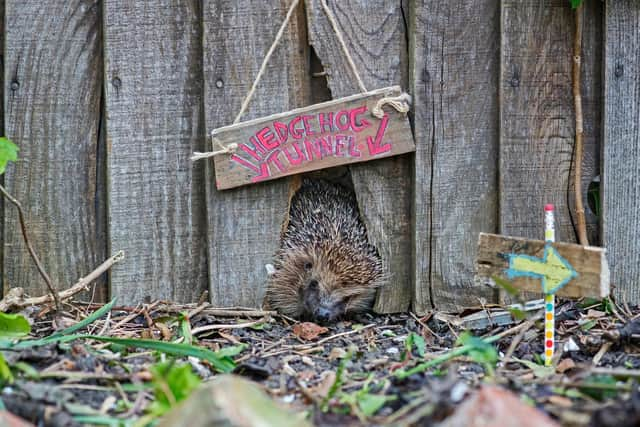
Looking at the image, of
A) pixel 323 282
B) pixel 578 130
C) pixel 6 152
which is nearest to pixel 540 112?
pixel 578 130

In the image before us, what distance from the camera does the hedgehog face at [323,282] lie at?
14.5ft

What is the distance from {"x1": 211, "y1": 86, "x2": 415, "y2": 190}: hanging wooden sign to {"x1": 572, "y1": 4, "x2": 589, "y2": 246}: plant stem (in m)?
0.87

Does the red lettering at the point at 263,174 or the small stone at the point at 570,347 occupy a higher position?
the red lettering at the point at 263,174

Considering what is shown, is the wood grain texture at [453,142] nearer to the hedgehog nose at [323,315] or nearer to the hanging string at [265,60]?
the hedgehog nose at [323,315]

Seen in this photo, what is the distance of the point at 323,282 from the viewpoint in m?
4.59

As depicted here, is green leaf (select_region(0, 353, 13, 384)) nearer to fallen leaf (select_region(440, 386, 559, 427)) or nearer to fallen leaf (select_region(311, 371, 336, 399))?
fallen leaf (select_region(311, 371, 336, 399))

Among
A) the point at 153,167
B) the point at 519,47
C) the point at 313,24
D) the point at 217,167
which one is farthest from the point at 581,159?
the point at 153,167

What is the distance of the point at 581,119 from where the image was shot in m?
4.08

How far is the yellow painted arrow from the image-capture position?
3.19 metres

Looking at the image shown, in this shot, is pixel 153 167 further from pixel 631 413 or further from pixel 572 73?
pixel 631 413

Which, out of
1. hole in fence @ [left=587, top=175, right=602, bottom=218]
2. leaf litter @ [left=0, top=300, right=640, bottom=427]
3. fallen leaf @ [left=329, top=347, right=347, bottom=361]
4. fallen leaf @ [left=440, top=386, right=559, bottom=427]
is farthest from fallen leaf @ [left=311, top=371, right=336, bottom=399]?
hole in fence @ [left=587, top=175, right=602, bottom=218]

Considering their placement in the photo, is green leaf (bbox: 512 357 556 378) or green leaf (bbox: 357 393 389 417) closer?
green leaf (bbox: 357 393 389 417)

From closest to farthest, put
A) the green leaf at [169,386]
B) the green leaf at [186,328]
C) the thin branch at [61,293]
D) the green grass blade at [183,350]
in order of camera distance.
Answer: the green leaf at [169,386] < the green grass blade at [183,350] < the green leaf at [186,328] < the thin branch at [61,293]

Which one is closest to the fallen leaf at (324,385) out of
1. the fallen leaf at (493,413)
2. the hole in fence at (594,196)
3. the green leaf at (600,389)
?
the fallen leaf at (493,413)
